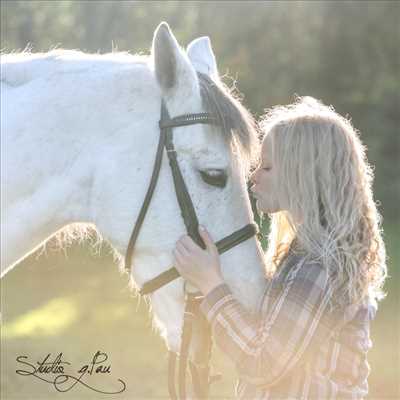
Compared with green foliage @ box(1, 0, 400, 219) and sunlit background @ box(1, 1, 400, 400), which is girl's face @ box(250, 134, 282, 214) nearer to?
sunlit background @ box(1, 1, 400, 400)

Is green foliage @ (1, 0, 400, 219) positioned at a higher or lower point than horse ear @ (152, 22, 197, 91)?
higher

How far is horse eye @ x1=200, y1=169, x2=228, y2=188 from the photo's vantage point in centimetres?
254

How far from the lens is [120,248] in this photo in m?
2.64

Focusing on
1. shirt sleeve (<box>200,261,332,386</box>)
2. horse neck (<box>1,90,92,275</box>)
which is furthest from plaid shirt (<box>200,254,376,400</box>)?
horse neck (<box>1,90,92,275</box>)

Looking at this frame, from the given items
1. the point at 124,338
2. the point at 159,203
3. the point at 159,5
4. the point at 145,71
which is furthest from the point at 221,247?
the point at 159,5

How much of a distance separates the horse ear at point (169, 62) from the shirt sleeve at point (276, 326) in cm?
72

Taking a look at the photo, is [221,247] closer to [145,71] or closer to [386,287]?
[145,71]

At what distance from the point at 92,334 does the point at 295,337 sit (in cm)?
485

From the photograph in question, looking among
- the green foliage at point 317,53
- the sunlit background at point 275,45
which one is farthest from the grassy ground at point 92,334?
the green foliage at point 317,53

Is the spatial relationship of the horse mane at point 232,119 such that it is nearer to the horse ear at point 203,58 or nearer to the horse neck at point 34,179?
the horse ear at point 203,58

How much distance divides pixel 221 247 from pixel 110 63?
0.77 meters

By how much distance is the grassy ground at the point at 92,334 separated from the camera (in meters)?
5.38

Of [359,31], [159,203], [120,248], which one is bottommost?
[120,248]

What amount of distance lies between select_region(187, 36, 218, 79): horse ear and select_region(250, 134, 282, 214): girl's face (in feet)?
1.15
